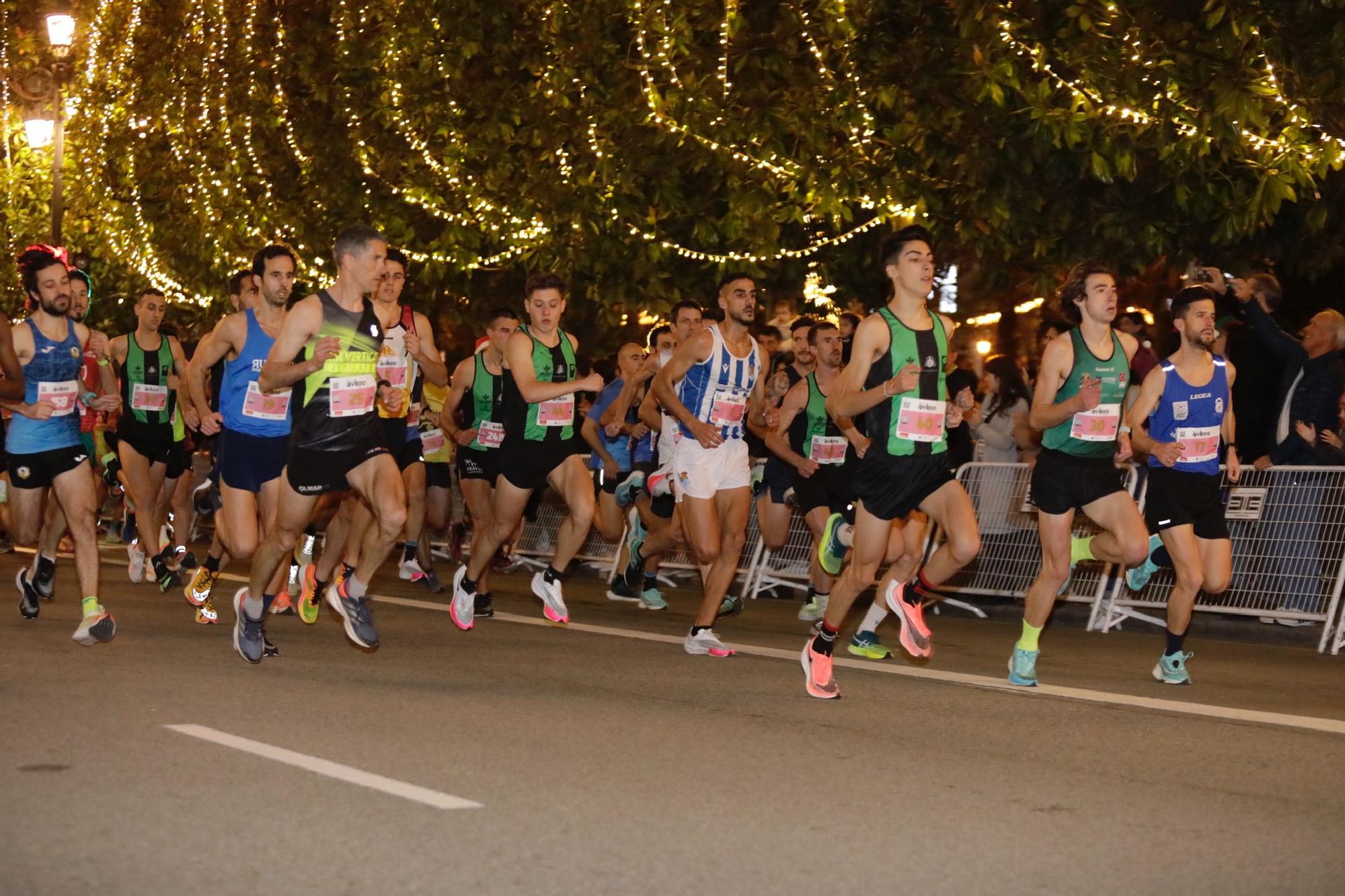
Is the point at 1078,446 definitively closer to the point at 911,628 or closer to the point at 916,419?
the point at 916,419

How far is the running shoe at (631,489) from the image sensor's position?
50.1 ft

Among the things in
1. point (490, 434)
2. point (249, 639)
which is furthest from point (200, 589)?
point (249, 639)

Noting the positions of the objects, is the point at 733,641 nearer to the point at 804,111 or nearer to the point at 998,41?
the point at 998,41

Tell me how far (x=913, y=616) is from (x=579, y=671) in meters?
1.71

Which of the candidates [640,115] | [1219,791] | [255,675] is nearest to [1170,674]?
[1219,791]

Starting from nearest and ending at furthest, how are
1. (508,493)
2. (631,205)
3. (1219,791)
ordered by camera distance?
(1219,791)
(508,493)
(631,205)

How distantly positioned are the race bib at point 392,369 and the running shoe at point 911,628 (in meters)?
3.64

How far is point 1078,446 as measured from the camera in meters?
9.52

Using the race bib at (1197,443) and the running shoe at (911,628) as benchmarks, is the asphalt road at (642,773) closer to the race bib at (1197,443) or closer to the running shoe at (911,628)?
the running shoe at (911,628)

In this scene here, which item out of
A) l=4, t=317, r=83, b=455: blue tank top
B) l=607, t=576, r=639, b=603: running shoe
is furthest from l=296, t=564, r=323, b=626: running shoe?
l=607, t=576, r=639, b=603: running shoe

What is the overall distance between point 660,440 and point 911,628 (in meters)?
5.04

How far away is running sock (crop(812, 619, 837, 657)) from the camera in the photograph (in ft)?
29.0

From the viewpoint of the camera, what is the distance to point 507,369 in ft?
42.4

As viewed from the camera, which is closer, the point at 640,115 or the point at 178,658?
the point at 178,658
